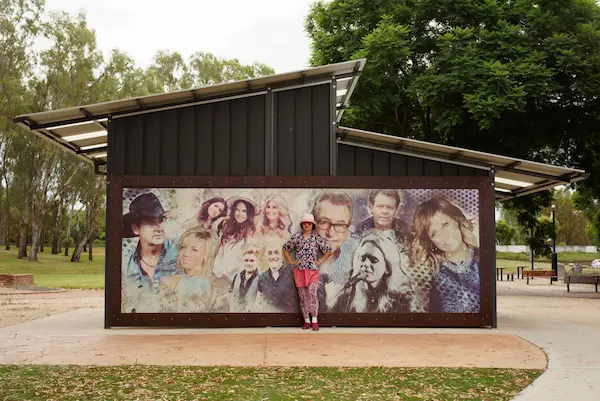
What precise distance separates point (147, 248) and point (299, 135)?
10.9ft

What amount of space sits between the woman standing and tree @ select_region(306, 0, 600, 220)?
11.2 meters

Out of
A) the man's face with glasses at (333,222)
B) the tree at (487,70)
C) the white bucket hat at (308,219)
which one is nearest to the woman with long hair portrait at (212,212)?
the white bucket hat at (308,219)

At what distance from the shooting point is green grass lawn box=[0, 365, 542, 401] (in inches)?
258

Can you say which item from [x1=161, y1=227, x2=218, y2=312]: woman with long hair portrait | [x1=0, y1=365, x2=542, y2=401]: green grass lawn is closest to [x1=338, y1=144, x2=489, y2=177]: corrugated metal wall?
[x1=161, y1=227, x2=218, y2=312]: woman with long hair portrait

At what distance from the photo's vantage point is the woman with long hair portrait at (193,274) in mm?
11734

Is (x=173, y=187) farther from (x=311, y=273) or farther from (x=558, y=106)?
(x=558, y=106)

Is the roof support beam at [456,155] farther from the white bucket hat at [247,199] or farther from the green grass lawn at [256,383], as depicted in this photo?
the green grass lawn at [256,383]

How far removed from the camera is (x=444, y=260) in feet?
39.6

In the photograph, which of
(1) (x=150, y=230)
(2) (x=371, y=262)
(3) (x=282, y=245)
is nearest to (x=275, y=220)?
(3) (x=282, y=245)

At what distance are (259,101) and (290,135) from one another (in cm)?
83

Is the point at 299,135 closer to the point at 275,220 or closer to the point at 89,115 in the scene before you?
the point at 275,220

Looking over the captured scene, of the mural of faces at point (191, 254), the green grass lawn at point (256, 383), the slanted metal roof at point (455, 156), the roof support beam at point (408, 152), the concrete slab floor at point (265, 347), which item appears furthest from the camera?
the roof support beam at point (408, 152)

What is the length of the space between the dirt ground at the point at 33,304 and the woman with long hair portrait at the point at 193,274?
10.9 feet

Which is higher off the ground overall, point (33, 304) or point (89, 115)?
point (89, 115)
